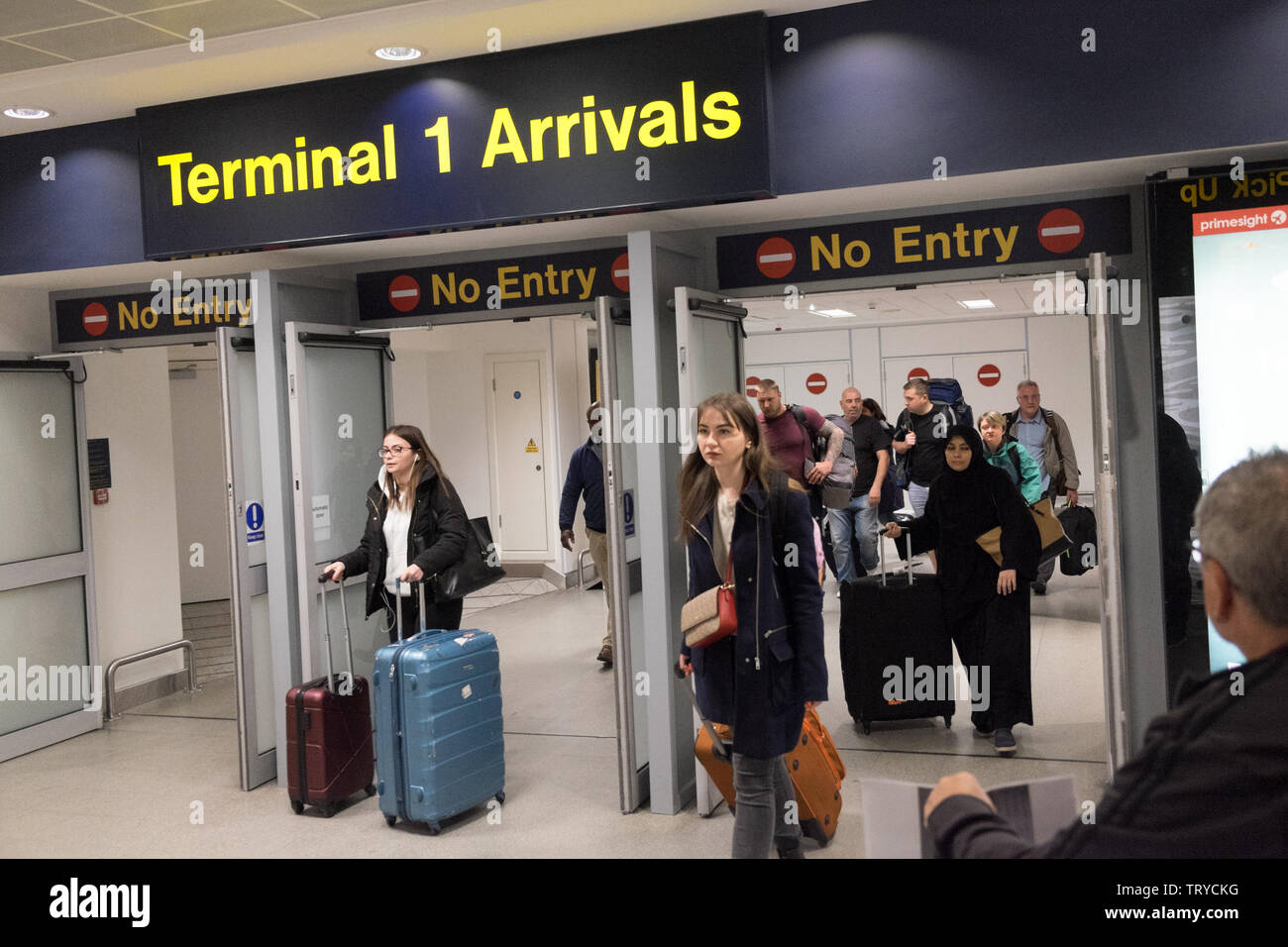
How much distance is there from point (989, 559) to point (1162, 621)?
1158 mm

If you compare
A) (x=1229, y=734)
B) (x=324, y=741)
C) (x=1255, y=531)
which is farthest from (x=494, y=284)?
(x=1229, y=734)

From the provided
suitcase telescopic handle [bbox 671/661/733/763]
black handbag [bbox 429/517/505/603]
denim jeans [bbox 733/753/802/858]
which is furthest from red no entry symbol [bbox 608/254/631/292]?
denim jeans [bbox 733/753/802/858]

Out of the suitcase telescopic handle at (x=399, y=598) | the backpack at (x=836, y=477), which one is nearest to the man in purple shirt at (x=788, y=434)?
the backpack at (x=836, y=477)

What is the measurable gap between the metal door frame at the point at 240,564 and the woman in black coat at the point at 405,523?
1.73ft

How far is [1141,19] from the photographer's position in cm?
373

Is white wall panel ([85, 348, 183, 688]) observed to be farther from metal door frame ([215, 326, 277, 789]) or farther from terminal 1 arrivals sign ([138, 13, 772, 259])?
terminal 1 arrivals sign ([138, 13, 772, 259])

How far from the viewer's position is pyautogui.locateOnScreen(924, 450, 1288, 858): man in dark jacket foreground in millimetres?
1266

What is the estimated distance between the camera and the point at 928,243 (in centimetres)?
455

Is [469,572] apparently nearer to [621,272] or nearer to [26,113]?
[621,272]

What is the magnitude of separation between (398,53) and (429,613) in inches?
93.9

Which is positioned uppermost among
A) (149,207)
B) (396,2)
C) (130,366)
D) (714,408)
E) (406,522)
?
(396,2)

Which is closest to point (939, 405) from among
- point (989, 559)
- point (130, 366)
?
point (989, 559)

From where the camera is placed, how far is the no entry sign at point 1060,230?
172 inches

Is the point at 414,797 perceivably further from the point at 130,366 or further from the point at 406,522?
the point at 130,366
